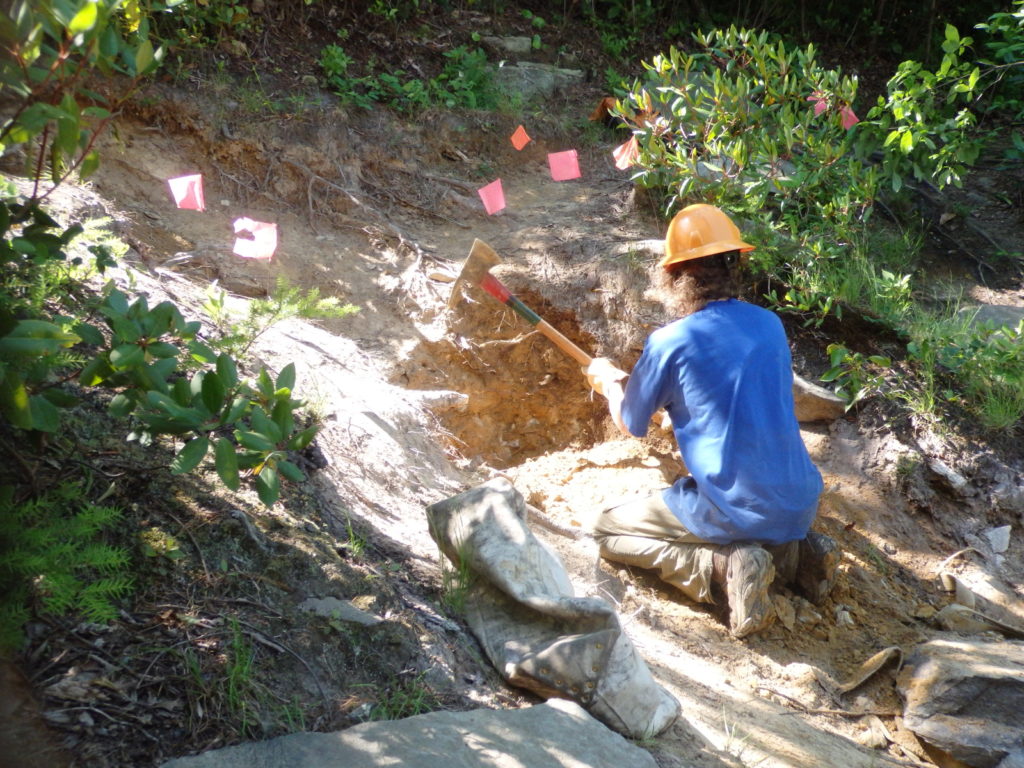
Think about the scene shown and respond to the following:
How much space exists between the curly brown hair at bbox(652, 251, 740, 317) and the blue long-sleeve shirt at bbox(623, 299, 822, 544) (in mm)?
46

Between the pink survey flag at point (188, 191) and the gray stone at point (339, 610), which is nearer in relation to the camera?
the gray stone at point (339, 610)

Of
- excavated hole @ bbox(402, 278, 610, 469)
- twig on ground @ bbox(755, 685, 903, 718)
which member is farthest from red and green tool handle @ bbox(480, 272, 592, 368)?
twig on ground @ bbox(755, 685, 903, 718)

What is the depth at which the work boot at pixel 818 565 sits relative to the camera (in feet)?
10.7

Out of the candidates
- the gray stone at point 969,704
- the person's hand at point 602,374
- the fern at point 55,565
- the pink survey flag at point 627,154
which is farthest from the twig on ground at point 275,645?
the pink survey flag at point 627,154

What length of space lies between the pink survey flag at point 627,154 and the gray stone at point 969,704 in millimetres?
3231

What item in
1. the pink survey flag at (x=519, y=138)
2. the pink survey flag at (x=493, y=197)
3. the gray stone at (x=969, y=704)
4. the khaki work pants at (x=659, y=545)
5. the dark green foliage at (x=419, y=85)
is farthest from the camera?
the pink survey flag at (x=519, y=138)

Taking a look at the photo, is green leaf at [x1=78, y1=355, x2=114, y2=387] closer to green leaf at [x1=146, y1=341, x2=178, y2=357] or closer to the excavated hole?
green leaf at [x1=146, y1=341, x2=178, y2=357]

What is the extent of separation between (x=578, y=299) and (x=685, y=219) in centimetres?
153

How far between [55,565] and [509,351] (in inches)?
127

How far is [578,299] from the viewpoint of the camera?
4.60 meters

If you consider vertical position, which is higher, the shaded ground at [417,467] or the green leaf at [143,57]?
the green leaf at [143,57]

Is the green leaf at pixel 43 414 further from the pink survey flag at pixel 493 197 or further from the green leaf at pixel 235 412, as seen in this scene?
the pink survey flag at pixel 493 197

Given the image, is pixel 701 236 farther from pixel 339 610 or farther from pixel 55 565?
pixel 55 565

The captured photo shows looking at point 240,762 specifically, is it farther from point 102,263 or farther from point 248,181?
point 248,181
